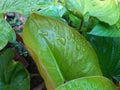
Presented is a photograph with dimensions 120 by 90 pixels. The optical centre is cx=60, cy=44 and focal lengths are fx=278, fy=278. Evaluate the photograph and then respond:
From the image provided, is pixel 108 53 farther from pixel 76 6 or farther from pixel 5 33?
pixel 5 33

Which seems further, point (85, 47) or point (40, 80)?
point (40, 80)

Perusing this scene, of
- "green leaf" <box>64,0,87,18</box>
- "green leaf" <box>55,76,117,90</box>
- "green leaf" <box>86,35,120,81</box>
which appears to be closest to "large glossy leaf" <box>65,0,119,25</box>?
"green leaf" <box>64,0,87,18</box>

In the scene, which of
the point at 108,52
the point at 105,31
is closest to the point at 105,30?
the point at 105,31

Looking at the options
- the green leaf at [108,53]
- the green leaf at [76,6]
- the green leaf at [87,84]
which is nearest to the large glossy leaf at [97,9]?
the green leaf at [76,6]

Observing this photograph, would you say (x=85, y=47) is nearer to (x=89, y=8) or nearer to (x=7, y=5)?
(x=89, y=8)

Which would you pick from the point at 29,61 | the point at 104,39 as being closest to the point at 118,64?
the point at 104,39

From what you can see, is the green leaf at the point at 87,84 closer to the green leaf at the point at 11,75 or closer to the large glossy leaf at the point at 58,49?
the large glossy leaf at the point at 58,49
